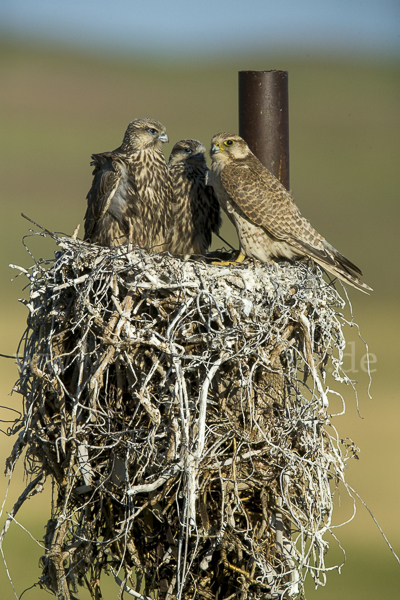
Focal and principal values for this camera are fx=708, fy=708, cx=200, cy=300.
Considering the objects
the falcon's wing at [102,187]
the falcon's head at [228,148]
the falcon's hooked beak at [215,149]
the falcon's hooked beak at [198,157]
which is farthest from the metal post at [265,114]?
the falcon's wing at [102,187]

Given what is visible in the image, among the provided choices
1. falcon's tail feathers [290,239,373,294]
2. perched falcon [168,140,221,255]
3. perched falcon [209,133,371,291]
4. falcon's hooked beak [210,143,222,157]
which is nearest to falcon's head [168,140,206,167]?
perched falcon [168,140,221,255]

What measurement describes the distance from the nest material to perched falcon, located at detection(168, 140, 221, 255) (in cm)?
134

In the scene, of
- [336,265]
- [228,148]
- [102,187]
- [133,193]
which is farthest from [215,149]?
[336,265]

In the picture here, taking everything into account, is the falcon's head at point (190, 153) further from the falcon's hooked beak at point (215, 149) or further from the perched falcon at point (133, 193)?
the falcon's hooked beak at point (215, 149)

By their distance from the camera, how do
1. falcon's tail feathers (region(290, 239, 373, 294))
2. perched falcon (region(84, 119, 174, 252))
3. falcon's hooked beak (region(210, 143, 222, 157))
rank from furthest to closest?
perched falcon (region(84, 119, 174, 252)) → falcon's hooked beak (region(210, 143, 222, 157)) → falcon's tail feathers (region(290, 239, 373, 294))

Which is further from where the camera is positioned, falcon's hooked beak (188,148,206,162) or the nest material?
falcon's hooked beak (188,148,206,162)

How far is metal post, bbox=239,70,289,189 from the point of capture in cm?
426

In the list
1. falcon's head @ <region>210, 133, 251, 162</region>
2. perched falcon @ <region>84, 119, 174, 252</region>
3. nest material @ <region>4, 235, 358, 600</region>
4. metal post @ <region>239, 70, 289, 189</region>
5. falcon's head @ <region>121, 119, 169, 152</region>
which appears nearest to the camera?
nest material @ <region>4, 235, 358, 600</region>

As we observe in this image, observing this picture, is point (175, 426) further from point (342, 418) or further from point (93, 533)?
point (342, 418)

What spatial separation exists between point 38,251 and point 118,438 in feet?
40.1

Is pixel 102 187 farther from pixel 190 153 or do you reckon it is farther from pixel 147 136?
pixel 190 153

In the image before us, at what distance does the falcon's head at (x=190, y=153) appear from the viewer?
4.96 m

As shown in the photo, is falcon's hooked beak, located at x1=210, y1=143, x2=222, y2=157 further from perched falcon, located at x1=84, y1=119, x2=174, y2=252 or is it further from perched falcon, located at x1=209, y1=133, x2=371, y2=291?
perched falcon, located at x1=84, y1=119, x2=174, y2=252

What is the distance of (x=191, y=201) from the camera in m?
4.95
